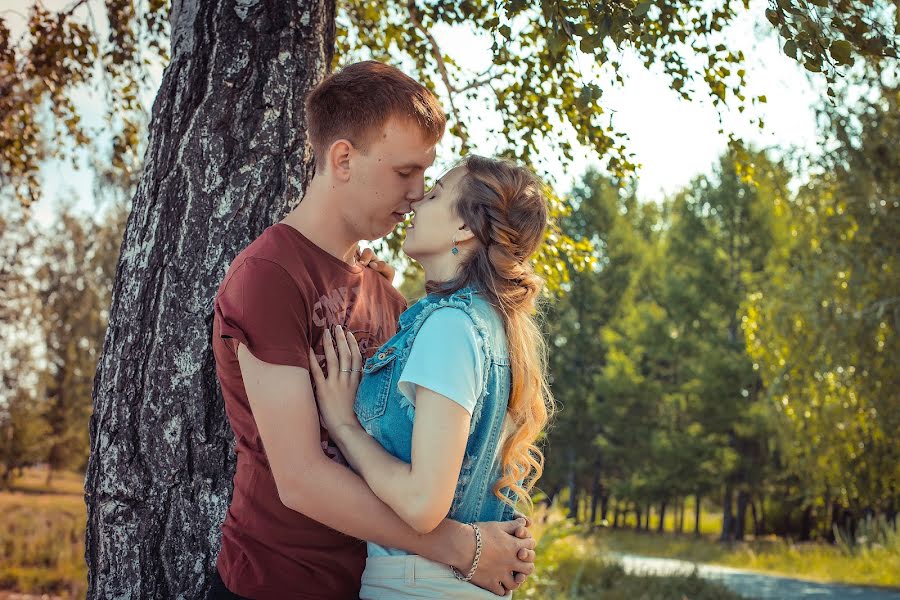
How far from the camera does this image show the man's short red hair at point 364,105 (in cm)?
228

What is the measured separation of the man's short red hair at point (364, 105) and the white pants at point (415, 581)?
1053 mm

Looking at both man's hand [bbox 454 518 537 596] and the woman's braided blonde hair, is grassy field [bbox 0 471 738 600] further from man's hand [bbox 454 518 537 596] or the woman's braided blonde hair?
the woman's braided blonde hair

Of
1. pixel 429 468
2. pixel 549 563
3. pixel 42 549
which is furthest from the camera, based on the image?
pixel 42 549

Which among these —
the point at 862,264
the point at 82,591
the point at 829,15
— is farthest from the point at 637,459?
the point at 829,15

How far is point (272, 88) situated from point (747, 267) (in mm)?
30887

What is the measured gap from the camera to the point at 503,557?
205 centimetres

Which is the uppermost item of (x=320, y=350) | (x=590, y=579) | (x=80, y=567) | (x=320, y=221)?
(x=320, y=221)

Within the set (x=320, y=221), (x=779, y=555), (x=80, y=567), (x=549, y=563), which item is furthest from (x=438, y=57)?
(x=779, y=555)

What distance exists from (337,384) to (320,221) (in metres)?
0.48

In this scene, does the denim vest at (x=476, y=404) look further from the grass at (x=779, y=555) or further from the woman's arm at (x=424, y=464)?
the grass at (x=779, y=555)

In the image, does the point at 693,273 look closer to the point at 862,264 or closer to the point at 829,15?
the point at 862,264

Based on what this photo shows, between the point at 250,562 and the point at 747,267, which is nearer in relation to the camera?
the point at 250,562

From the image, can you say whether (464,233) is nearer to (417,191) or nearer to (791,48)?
(417,191)

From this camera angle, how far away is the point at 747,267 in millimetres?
31750
